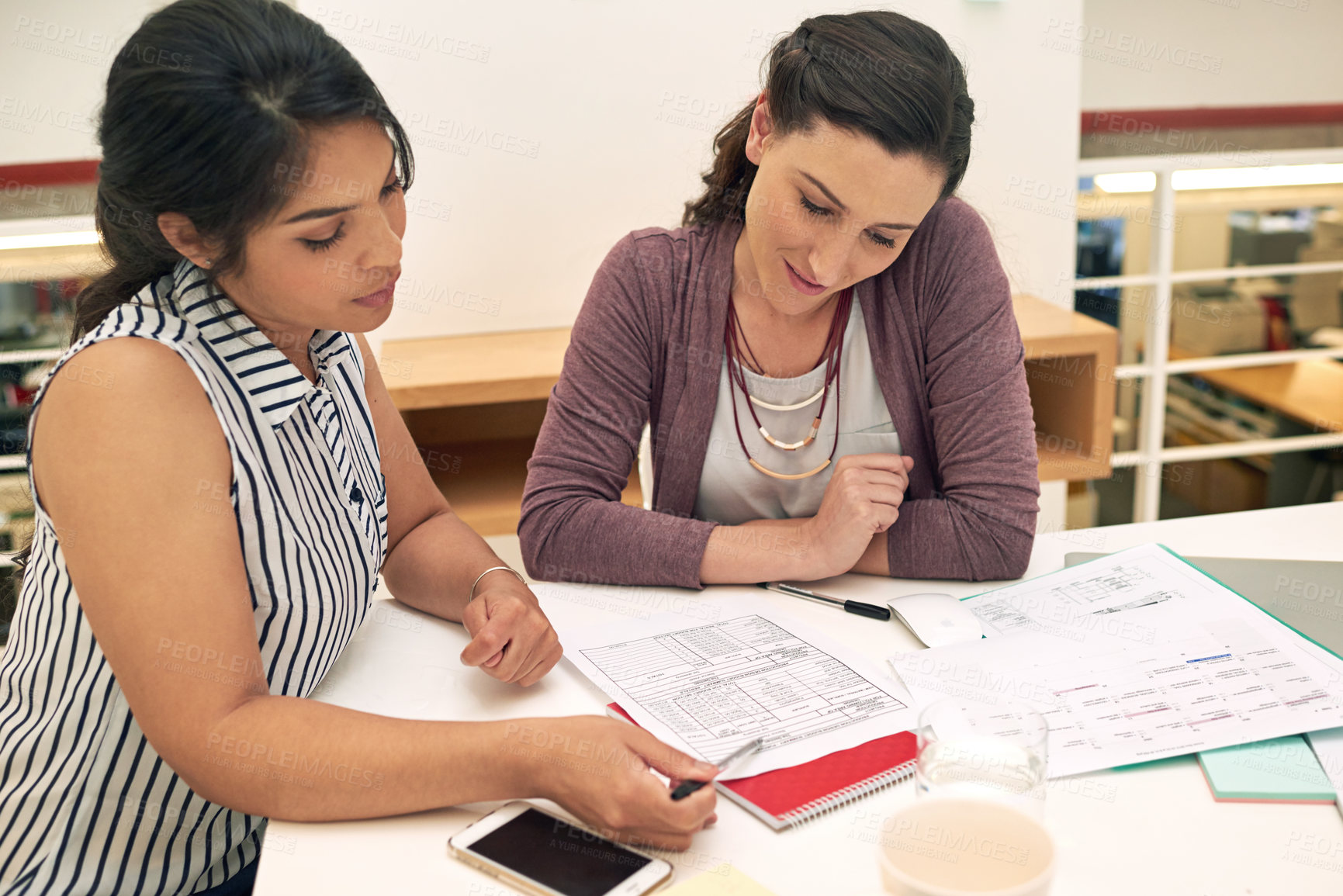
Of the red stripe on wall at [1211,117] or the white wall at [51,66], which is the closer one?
the white wall at [51,66]

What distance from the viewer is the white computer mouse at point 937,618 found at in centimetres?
104

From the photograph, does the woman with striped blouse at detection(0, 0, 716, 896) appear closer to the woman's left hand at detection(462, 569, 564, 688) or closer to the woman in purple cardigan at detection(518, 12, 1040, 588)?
the woman's left hand at detection(462, 569, 564, 688)

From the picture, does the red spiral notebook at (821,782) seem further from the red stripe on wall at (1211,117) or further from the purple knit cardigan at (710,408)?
the red stripe on wall at (1211,117)

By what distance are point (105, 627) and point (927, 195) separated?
3.04ft

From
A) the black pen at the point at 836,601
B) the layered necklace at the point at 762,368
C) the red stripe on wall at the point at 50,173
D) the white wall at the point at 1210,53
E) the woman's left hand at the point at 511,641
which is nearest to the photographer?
the woman's left hand at the point at 511,641

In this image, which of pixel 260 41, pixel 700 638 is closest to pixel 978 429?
pixel 700 638

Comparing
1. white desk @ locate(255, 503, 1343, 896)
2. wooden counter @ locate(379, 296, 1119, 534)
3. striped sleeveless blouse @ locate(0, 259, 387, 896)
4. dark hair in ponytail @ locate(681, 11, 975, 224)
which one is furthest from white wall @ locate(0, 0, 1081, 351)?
white desk @ locate(255, 503, 1343, 896)

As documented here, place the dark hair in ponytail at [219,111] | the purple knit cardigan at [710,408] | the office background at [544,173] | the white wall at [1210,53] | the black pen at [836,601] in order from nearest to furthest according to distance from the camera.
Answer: the dark hair in ponytail at [219,111] < the black pen at [836,601] < the purple knit cardigan at [710,408] < the office background at [544,173] < the white wall at [1210,53]

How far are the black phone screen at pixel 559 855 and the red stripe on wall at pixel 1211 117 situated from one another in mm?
3107

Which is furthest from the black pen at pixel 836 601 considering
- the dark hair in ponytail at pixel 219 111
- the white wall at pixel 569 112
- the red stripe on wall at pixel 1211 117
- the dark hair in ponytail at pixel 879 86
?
the red stripe on wall at pixel 1211 117

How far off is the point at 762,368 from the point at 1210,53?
8.65 ft

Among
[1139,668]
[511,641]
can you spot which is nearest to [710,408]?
[511,641]

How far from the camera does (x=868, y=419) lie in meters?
1.41

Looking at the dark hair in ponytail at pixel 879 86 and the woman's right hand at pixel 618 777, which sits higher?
the dark hair in ponytail at pixel 879 86
